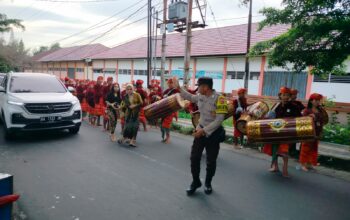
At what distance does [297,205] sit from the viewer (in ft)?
13.6

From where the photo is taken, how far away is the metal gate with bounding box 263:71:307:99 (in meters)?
15.8

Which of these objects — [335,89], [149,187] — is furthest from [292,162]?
[335,89]

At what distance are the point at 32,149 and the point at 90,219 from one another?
12.7 ft

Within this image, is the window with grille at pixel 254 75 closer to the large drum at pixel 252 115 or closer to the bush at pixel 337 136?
the bush at pixel 337 136

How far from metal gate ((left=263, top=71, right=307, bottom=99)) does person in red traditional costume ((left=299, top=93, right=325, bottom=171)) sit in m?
10.9

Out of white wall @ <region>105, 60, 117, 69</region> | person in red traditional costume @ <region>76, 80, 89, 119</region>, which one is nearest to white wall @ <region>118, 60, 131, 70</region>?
white wall @ <region>105, 60, 117, 69</region>

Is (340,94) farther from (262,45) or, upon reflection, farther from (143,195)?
(143,195)

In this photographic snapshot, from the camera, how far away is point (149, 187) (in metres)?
4.59

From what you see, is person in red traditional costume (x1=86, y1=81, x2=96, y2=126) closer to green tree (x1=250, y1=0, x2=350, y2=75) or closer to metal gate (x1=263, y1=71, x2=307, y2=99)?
green tree (x1=250, y1=0, x2=350, y2=75)

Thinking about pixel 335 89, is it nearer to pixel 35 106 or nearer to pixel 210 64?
pixel 210 64

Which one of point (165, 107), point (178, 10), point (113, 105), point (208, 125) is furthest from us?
point (178, 10)

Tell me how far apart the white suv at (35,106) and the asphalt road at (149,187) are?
565 millimetres

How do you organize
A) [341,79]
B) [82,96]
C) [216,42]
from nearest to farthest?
[82,96], [341,79], [216,42]

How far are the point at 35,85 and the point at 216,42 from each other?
15.4 metres
